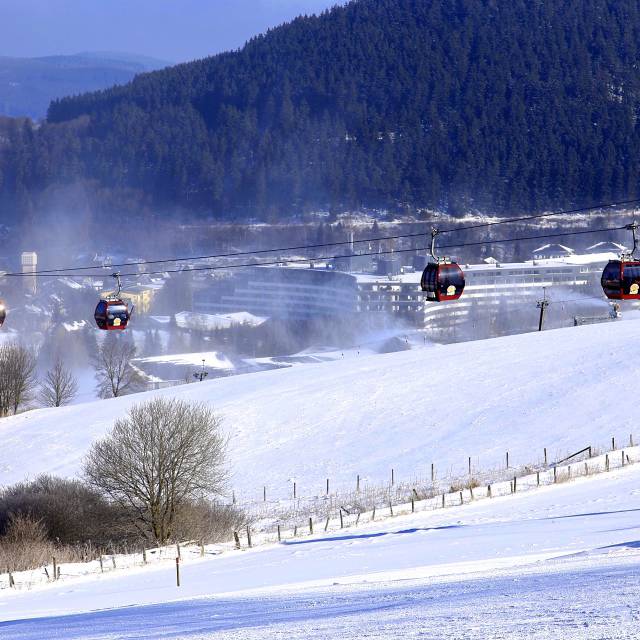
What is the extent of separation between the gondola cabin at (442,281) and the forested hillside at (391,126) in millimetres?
130578

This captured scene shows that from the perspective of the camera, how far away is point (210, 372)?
231 feet

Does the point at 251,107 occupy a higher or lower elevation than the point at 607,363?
higher

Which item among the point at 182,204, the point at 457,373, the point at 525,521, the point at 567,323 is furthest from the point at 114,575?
the point at 182,204

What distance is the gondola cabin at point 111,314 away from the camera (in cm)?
2277

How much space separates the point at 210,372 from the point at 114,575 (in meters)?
55.0

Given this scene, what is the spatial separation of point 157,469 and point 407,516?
6266mm

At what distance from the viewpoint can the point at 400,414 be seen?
31828 mm

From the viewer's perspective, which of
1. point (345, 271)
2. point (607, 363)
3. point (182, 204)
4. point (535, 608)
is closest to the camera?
point (535, 608)

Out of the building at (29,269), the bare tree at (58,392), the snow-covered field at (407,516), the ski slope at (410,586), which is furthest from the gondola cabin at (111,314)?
the building at (29,269)

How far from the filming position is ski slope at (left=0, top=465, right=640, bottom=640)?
762 cm

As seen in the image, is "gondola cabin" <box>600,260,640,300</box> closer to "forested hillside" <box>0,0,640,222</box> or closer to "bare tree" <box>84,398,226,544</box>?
"bare tree" <box>84,398,226,544</box>

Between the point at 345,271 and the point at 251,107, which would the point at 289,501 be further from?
the point at 251,107

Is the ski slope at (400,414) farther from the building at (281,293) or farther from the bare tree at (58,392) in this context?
the building at (281,293)

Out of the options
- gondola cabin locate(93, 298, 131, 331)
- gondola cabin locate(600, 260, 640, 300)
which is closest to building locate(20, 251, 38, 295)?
gondola cabin locate(93, 298, 131, 331)
